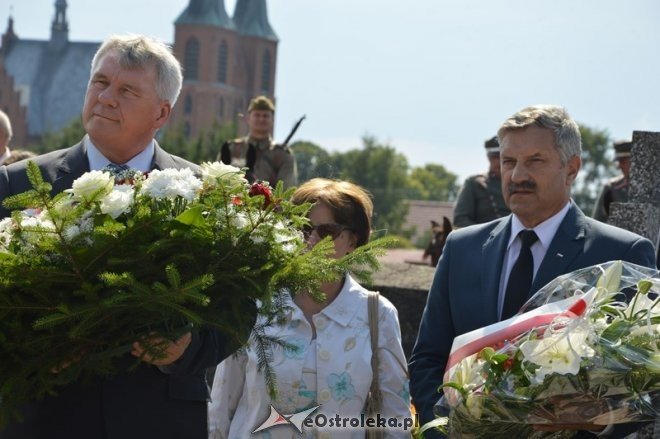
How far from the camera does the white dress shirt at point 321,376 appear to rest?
5043 mm

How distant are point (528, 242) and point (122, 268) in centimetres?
198

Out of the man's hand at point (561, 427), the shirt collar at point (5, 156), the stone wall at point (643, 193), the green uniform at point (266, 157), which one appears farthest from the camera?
the green uniform at point (266, 157)

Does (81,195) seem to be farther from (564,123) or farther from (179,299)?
(564,123)

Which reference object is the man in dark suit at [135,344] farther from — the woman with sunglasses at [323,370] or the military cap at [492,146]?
the military cap at [492,146]

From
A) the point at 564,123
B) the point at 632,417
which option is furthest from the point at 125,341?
the point at 564,123

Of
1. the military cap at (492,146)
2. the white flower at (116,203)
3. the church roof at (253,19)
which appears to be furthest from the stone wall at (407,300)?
the church roof at (253,19)

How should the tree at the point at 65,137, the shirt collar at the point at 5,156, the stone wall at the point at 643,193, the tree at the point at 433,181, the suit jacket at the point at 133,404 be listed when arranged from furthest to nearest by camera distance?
the tree at the point at 433,181, the tree at the point at 65,137, the shirt collar at the point at 5,156, the stone wall at the point at 643,193, the suit jacket at the point at 133,404

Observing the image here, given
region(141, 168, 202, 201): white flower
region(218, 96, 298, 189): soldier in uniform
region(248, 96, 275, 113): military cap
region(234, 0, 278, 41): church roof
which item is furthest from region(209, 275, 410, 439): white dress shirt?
region(234, 0, 278, 41): church roof

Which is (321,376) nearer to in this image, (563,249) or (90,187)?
(563,249)

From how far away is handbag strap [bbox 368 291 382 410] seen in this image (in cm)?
513

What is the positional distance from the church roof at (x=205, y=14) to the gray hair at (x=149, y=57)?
127184 mm

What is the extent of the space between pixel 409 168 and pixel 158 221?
426 ft

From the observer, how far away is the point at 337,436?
498cm

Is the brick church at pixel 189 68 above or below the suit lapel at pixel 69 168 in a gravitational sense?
below
